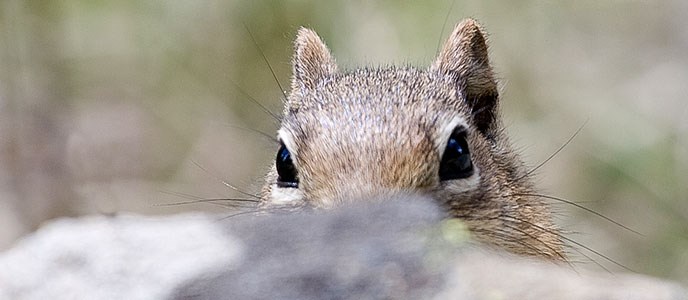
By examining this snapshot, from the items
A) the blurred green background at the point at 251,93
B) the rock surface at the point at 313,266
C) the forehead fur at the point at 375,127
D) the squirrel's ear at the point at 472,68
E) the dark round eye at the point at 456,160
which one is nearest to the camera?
the rock surface at the point at 313,266

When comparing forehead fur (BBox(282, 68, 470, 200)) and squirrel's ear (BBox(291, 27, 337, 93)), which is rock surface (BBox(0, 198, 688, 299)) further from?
squirrel's ear (BBox(291, 27, 337, 93))

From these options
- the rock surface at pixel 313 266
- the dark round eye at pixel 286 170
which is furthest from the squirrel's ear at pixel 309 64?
the rock surface at pixel 313 266

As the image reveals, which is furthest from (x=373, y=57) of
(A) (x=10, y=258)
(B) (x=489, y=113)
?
(A) (x=10, y=258)

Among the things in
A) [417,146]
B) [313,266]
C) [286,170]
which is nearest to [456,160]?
[417,146]

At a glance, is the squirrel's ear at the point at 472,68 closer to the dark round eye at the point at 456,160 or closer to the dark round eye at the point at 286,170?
the dark round eye at the point at 456,160

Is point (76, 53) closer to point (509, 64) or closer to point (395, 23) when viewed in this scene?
point (395, 23)

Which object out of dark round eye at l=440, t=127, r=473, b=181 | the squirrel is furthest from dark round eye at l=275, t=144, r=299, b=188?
dark round eye at l=440, t=127, r=473, b=181

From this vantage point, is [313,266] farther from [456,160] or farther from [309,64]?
[309,64]
